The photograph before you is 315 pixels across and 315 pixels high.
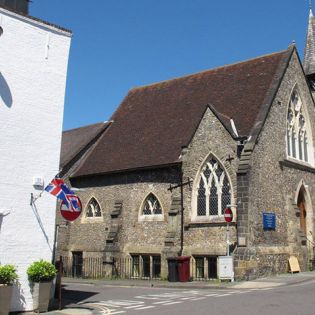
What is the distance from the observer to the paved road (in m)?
11.4

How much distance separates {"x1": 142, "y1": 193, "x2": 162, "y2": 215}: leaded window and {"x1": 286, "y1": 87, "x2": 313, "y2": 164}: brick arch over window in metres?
7.39

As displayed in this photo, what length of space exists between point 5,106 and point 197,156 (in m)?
11.7

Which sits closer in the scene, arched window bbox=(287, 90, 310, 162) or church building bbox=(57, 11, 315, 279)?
church building bbox=(57, 11, 315, 279)

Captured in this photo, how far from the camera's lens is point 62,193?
12750mm

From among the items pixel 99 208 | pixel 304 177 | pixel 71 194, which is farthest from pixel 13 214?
pixel 304 177

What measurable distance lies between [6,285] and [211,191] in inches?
499

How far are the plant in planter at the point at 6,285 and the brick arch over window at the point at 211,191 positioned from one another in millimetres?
11944

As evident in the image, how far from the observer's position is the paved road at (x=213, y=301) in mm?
11406

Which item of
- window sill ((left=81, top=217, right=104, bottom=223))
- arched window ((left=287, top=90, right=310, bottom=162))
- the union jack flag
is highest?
arched window ((left=287, top=90, right=310, bottom=162))

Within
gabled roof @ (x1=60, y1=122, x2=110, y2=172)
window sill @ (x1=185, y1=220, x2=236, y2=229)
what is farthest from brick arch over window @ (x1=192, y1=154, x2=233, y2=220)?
gabled roof @ (x1=60, y1=122, x2=110, y2=172)

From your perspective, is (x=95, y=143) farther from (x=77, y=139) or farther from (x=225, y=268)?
(x=225, y=268)

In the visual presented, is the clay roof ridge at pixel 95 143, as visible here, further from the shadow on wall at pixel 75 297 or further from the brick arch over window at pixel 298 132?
the shadow on wall at pixel 75 297

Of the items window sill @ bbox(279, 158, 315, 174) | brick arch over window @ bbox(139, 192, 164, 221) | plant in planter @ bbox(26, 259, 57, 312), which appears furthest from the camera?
brick arch over window @ bbox(139, 192, 164, 221)

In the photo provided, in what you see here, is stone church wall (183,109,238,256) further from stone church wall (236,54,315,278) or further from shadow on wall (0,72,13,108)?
shadow on wall (0,72,13,108)
